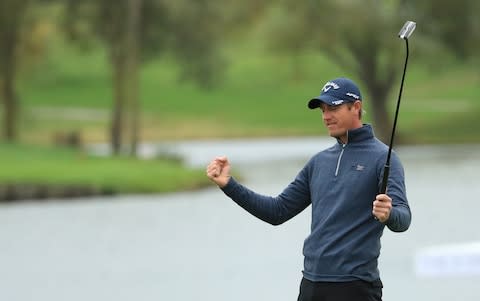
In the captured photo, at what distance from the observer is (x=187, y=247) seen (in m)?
21.5

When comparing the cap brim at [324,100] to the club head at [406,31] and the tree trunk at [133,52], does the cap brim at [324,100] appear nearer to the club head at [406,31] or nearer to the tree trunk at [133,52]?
the club head at [406,31]

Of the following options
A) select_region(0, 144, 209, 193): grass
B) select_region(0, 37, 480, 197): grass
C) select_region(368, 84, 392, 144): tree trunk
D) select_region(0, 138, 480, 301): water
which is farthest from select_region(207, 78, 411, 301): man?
select_region(368, 84, 392, 144): tree trunk

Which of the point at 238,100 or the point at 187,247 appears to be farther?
the point at 238,100

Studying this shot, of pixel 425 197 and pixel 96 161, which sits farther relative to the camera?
pixel 96 161

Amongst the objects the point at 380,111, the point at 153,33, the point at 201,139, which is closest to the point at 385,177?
the point at 153,33

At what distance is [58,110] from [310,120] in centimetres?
1457

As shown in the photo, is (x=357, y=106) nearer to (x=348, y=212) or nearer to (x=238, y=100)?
(x=348, y=212)

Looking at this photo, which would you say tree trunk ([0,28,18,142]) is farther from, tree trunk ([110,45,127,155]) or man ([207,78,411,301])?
man ([207,78,411,301])

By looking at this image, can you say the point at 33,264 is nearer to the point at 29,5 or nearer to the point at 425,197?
the point at 425,197

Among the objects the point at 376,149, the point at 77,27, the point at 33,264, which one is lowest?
the point at 33,264

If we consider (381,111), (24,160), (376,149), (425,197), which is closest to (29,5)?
(24,160)

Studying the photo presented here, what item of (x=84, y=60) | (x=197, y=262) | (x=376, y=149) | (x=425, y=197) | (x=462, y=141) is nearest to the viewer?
(x=376, y=149)

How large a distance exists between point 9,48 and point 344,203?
42.0 metres

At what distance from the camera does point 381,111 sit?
55.8m
